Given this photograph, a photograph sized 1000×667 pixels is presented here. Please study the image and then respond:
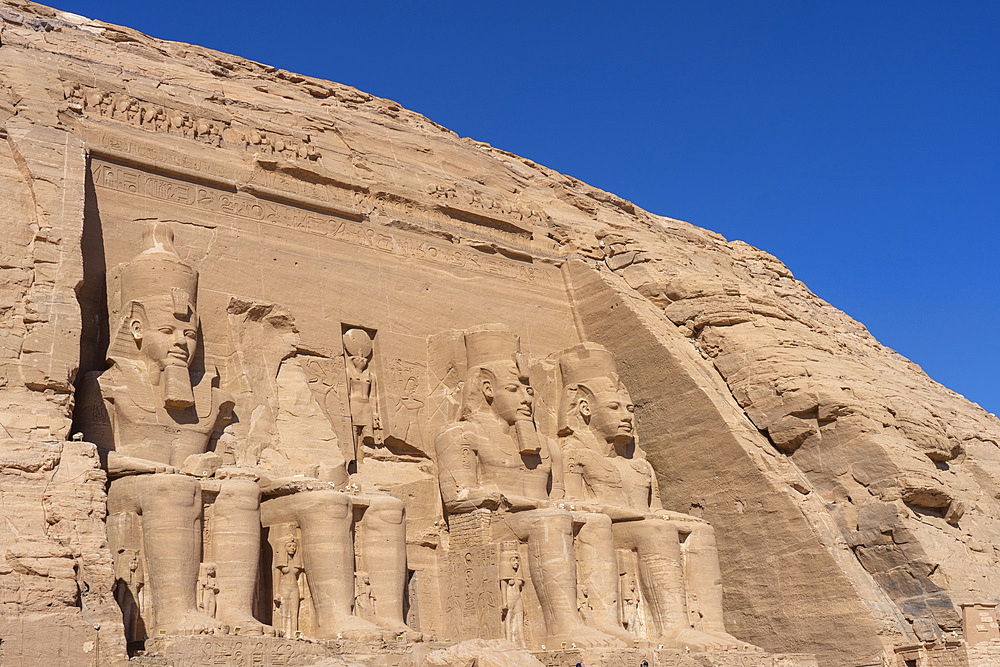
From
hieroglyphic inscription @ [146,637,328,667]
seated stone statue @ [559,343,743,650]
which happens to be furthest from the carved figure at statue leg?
hieroglyphic inscription @ [146,637,328,667]

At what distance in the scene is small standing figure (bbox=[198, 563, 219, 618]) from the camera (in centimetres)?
743

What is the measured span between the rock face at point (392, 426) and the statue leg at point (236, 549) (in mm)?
18

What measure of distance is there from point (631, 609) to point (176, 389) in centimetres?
401

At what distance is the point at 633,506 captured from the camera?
10305 mm

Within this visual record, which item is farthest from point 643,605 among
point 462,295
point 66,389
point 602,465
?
point 66,389

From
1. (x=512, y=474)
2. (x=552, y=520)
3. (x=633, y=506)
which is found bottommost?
(x=552, y=520)

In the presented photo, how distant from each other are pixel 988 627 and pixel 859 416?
201 cm

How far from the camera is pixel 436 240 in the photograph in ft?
37.2

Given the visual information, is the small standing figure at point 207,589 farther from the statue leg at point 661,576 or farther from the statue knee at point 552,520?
the statue leg at point 661,576

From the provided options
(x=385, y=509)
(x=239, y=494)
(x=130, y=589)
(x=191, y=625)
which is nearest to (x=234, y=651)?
(x=191, y=625)

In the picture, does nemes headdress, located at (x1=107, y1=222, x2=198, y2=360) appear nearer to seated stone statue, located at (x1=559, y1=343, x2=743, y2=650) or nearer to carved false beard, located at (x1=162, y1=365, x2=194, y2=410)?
carved false beard, located at (x1=162, y1=365, x2=194, y2=410)

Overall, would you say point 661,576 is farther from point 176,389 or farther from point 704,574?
point 176,389

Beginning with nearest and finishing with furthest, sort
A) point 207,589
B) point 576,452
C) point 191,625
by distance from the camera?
point 191,625, point 207,589, point 576,452

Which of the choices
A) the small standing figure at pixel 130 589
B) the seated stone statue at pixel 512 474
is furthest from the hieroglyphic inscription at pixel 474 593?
the small standing figure at pixel 130 589
